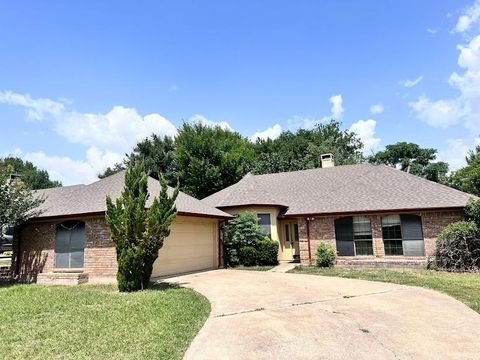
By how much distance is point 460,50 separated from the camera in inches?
473

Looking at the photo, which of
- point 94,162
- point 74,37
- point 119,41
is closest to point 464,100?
point 119,41

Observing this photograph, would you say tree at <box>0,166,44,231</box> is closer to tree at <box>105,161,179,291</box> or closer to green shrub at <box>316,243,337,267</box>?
tree at <box>105,161,179,291</box>

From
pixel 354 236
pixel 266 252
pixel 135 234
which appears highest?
pixel 135 234

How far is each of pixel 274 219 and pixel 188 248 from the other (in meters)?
5.54

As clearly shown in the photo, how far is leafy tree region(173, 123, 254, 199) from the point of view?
31.3 m

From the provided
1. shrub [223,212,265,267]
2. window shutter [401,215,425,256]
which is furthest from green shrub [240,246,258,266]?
window shutter [401,215,425,256]

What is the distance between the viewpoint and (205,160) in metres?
31.9

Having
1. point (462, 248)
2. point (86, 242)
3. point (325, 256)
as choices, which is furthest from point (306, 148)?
point (86, 242)

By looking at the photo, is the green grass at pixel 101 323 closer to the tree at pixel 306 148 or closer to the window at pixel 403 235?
the window at pixel 403 235

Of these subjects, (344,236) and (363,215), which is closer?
(363,215)

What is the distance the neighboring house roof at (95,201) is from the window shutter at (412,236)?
824 cm

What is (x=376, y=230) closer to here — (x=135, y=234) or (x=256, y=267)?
(x=256, y=267)

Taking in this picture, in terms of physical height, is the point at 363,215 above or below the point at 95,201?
below

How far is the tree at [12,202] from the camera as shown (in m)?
Result: 12.7
